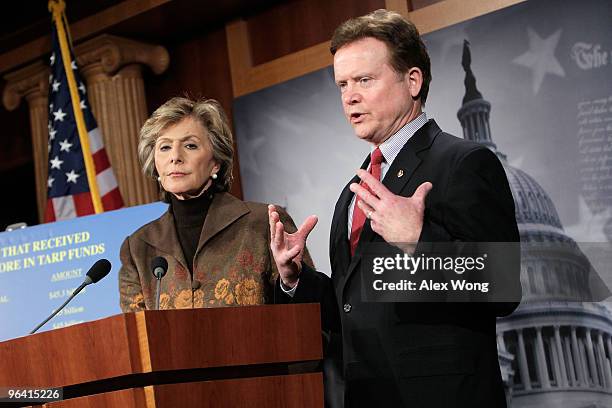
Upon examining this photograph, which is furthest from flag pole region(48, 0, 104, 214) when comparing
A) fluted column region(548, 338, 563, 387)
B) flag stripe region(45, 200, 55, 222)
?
fluted column region(548, 338, 563, 387)

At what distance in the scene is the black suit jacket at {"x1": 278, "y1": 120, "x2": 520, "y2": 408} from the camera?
2.06 meters

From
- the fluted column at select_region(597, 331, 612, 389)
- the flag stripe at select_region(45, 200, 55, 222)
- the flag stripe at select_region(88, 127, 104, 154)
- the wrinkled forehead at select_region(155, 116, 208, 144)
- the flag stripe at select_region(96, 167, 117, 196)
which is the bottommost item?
the fluted column at select_region(597, 331, 612, 389)

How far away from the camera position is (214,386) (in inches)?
76.9

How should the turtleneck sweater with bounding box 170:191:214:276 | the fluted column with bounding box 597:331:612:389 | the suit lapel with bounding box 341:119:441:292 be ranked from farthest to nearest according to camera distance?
1. the fluted column with bounding box 597:331:612:389
2. the turtleneck sweater with bounding box 170:191:214:276
3. the suit lapel with bounding box 341:119:441:292

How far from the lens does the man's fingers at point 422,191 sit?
2012 mm

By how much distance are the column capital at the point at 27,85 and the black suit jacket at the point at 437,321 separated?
14.1ft

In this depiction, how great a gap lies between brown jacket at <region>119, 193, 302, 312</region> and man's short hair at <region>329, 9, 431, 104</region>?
0.72 metres

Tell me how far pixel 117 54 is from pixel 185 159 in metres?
2.89

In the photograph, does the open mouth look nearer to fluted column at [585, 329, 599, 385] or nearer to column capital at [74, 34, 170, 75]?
fluted column at [585, 329, 599, 385]

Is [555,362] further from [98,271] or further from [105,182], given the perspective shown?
[105,182]

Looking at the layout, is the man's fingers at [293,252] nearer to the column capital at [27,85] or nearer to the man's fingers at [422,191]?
the man's fingers at [422,191]

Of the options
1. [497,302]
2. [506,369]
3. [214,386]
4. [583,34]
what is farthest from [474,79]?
[214,386]

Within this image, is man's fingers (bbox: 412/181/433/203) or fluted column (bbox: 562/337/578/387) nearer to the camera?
man's fingers (bbox: 412/181/433/203)

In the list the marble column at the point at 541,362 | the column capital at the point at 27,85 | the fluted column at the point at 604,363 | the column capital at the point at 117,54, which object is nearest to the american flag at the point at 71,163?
the column capital at the point at 117,54
